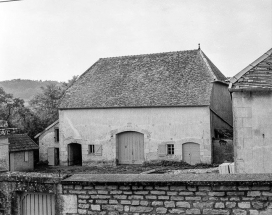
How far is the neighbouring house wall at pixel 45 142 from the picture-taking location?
2748 cm

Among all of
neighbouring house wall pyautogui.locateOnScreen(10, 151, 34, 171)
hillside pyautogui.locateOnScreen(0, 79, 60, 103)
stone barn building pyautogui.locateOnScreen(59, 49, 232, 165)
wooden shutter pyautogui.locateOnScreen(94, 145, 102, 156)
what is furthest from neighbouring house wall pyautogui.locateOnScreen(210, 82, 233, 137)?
hillside pyautogui.locateOnScreen(0, 79, 60, 103)

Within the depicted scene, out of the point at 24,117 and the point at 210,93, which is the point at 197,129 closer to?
the point at 210,93

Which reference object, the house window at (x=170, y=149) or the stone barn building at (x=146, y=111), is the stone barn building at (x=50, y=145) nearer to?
the stone barn building at (x=146, y=111)

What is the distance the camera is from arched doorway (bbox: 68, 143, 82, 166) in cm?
2669

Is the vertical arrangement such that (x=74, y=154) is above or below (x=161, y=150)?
below

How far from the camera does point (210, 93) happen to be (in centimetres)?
2312

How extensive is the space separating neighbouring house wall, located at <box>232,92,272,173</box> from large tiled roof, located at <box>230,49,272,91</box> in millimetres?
248

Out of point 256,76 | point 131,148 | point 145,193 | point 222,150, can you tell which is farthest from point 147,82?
point 145,193

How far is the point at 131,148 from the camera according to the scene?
25188 millimetres

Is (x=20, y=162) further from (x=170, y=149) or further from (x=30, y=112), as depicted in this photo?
(x=170, y=149)

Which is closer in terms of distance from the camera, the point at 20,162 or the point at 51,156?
the point at 20,162

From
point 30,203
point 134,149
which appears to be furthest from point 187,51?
point 30,203

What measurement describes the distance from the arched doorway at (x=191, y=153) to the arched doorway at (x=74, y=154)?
8329 mm

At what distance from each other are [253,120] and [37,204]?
7.18 m
